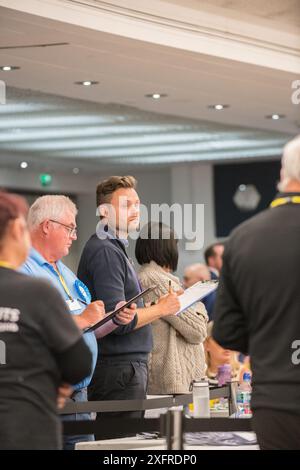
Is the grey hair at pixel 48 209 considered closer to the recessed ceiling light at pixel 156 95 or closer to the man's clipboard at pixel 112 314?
the man's clipboard at pixel 112 314

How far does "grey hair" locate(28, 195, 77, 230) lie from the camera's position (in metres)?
4.21

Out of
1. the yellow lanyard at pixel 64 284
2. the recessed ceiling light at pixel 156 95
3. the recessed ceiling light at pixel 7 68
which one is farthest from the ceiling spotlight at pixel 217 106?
the yellow lanyard at pixel 64 284

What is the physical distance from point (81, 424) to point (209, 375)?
7.40 feet

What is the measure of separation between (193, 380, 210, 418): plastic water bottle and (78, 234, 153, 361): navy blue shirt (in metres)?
0.42

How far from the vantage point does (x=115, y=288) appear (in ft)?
14.5

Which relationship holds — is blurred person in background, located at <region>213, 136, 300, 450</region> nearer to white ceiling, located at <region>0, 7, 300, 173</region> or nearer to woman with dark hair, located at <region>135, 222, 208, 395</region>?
woman with dark hair, located at <region>135, 222, 208, 395</region>

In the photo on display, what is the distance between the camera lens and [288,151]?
290cm

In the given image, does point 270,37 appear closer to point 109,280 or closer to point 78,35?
point 78,35

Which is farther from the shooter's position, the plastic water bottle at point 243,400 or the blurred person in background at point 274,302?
the plastic water bottle at point 243,400

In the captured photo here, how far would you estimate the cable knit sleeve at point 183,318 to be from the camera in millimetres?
4734

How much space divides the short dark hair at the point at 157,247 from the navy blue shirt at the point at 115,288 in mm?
319

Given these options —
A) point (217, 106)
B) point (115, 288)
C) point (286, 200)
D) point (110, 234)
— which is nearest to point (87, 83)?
point (217, 106)

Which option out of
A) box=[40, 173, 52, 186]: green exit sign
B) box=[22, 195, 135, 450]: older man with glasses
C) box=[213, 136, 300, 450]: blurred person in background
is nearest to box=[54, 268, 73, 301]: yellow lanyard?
box=[22, 195, 135, 450]: older man with glasses

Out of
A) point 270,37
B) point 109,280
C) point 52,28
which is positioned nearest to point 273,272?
point 109,280
